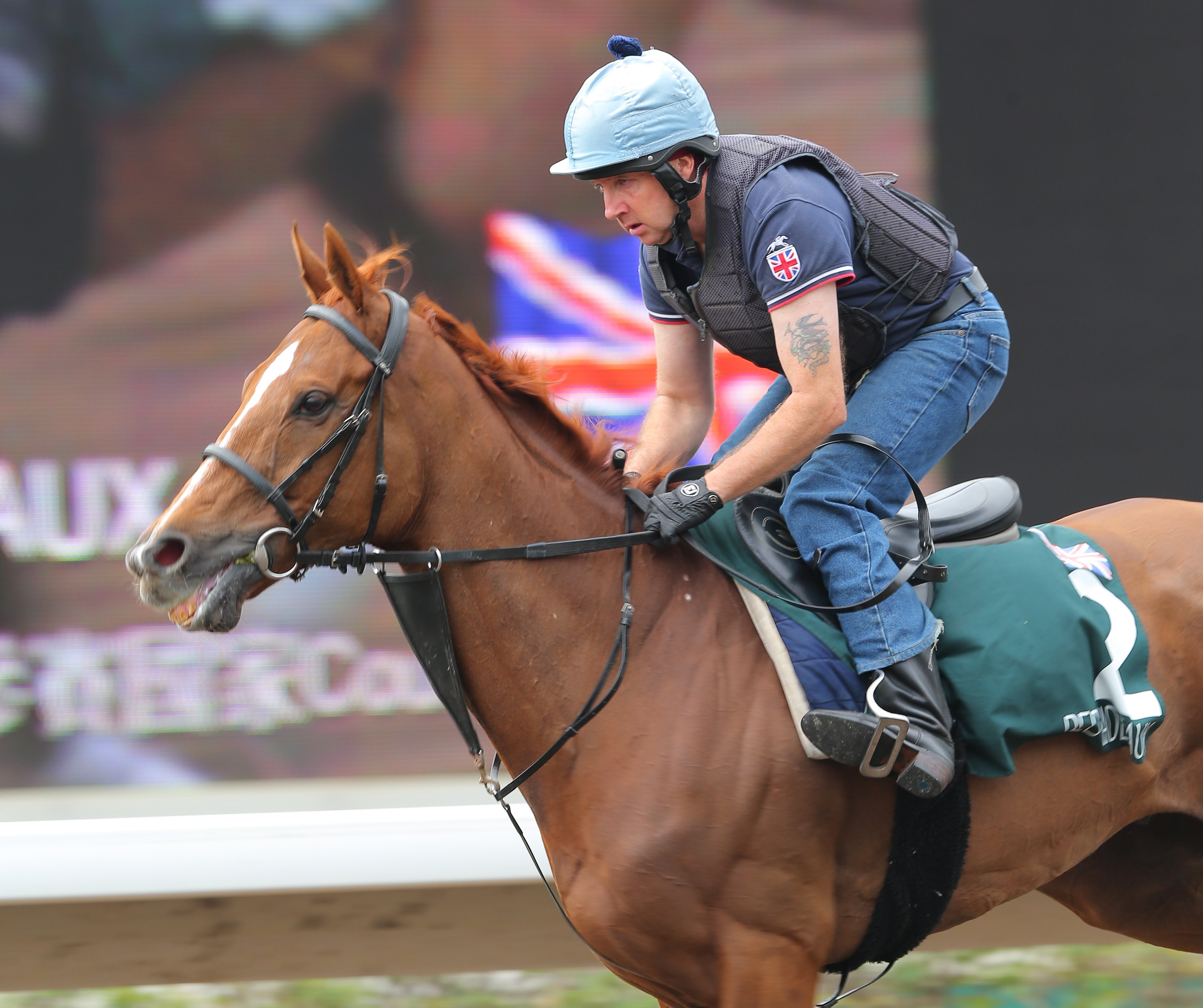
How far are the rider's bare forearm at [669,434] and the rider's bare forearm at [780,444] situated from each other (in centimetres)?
46

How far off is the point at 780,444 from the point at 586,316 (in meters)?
2.54

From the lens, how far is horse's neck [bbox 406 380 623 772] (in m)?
2.39

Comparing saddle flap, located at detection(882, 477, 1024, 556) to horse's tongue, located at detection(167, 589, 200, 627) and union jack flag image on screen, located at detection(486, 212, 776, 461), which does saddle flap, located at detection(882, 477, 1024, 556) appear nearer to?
horse's tongue, located at detection(167, 589, 200, 627)

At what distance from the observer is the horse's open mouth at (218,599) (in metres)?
2.18

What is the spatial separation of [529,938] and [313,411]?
2196 mm

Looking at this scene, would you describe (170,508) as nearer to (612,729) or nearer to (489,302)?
(612,729)

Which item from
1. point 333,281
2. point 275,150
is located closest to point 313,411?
point 333,281

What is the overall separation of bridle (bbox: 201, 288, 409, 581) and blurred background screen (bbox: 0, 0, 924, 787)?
2408 mm

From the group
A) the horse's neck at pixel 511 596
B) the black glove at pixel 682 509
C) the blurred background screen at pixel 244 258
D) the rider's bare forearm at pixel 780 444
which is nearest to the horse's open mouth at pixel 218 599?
the horse's neck at pixel 511 596

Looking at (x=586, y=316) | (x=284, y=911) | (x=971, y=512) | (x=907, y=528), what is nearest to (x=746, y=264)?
(x=907, y=528)

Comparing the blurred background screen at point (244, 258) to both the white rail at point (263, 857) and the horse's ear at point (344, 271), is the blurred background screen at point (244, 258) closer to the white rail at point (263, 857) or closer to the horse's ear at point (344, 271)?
the white rail at point (263, 857)

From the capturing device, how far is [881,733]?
2256mm

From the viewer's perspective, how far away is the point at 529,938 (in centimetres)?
375

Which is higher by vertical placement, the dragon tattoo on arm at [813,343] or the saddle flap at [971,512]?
the dragon tattoo on arm at [813,343]
